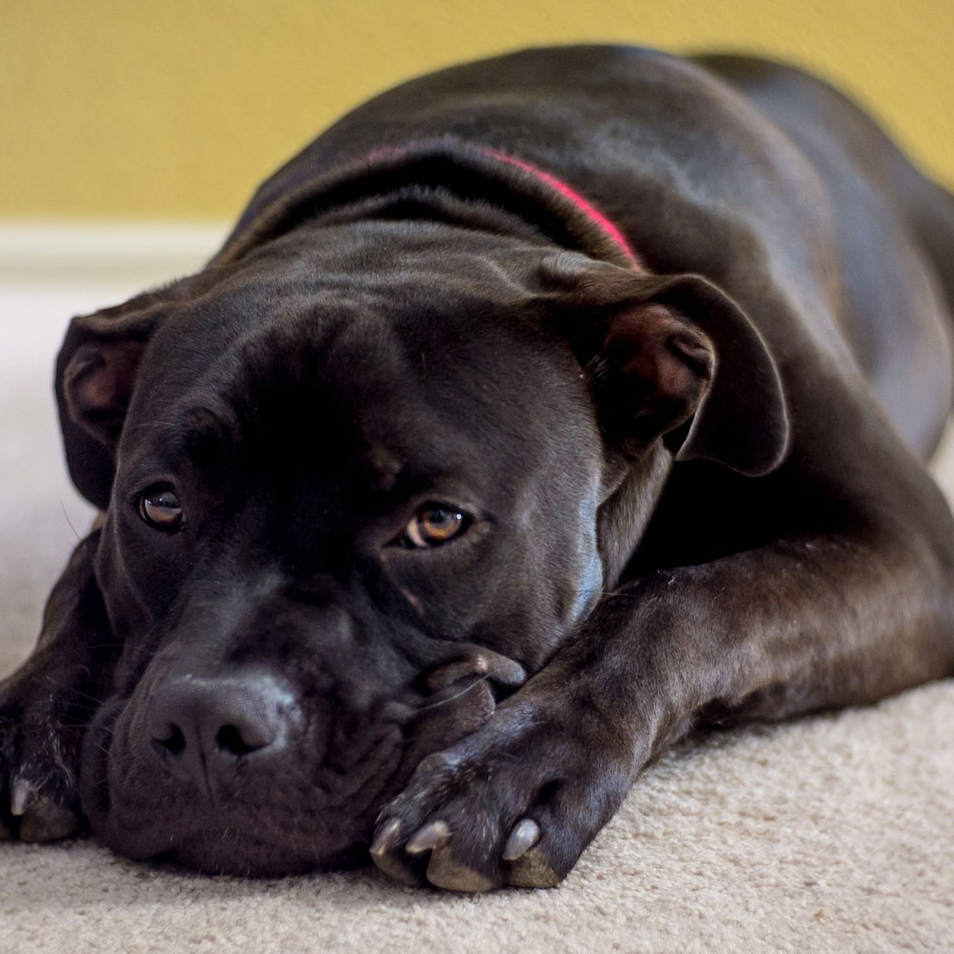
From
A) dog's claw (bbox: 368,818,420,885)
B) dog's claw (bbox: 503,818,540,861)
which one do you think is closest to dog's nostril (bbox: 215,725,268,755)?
dog's claw (bbox: 368,818,420,885)

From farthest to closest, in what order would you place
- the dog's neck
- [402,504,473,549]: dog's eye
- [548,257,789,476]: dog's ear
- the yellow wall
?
the yellow wall, the dog's neck, [548,257,789,476]: dog's ear, [402,504,473,549]: dog's eye

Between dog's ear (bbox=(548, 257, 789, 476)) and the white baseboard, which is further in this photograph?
the white baseboard

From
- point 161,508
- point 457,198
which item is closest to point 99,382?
point 161,508

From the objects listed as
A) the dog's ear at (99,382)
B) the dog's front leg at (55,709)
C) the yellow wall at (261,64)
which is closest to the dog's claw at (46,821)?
the dog's front leg at (55,709)

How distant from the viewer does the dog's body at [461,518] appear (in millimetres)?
1514

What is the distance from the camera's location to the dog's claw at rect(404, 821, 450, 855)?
145 centimetres

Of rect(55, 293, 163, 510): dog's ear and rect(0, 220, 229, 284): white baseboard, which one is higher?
rect(55, 293, 163, 510): dog's ear

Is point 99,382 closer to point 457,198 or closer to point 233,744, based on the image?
point 457,198

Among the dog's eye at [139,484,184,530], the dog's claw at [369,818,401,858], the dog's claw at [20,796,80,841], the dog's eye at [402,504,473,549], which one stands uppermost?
the dog's eye at [402,504,473,549]

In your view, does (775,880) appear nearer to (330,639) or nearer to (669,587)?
(669,587)

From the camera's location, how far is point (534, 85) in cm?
260

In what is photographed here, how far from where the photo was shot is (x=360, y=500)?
1.62 metres

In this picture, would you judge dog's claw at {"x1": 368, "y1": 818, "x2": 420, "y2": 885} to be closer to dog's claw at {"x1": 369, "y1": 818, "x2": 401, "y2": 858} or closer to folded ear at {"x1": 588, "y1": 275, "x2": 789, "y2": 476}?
dog's claw at {"x1": 369, "y1": 818, "x2": 401, "y2": 858}

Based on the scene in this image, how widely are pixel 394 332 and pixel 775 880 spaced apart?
799 millimetres
